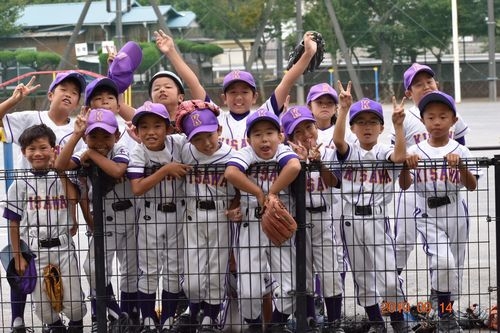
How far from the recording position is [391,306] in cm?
677

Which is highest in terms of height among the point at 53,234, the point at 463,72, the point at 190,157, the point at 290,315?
the point at 463,72

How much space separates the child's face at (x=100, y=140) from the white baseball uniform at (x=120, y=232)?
40mm

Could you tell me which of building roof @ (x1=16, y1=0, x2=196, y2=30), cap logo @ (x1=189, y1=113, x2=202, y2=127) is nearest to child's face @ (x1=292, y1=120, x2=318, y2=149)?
cap logo @ (x1=189, y1=113, x2=202, y2=127)

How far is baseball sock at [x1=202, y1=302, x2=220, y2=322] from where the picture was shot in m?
6.64

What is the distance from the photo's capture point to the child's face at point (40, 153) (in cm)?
671

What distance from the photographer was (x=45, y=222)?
22.1 ft

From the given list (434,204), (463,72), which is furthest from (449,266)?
(463,72)

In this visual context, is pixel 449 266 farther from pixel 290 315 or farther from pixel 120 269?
pixel 120 269

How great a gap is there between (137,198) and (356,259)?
1524 mm

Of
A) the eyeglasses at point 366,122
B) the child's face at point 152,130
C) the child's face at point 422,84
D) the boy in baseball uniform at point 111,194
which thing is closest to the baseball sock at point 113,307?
the boy in baseball uniform at point 111,194

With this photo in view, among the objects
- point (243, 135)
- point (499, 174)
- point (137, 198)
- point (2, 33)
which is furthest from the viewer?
point (2, 33)

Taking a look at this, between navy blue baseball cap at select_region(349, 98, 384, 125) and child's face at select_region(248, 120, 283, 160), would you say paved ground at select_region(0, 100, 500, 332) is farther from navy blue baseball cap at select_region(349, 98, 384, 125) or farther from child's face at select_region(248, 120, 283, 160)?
child's face at select_region(248, 120, 283, 160)

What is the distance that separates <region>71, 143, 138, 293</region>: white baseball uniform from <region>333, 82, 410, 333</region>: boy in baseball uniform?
1.40 metres

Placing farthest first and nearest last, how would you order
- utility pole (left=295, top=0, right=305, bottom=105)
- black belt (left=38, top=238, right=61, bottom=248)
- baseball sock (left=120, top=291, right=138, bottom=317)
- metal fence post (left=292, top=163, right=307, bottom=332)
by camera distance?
utility pole (left=295, top=0, right=305, bottom=105), baseball sock (left=120, top=291, right=138, bottom=317), black belt (left=38, top=238, right=61, bottom=248), metal fence post (left=292, top=163, right=307, bottom=332)
